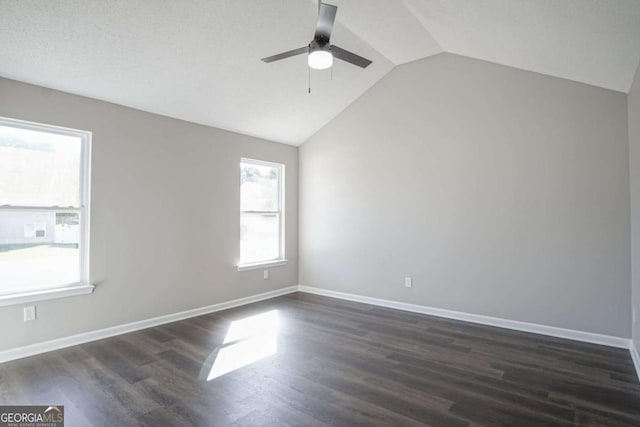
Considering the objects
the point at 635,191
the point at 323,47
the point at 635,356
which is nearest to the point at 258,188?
the point at 323,47

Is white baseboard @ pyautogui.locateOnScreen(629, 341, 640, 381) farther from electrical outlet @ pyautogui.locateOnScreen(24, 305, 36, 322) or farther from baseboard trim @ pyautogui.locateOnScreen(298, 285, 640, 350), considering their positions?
electrical outlet @ pyautogui.locateOnScreen(24, 305, 36, 322)

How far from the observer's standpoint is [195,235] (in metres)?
4.42

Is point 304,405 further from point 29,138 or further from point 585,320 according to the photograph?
point 29,138

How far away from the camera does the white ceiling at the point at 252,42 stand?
2496mm

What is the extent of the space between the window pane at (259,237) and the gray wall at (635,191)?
4362 mm

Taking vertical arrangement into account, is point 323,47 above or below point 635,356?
above

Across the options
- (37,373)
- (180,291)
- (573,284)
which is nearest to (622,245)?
(573,284)

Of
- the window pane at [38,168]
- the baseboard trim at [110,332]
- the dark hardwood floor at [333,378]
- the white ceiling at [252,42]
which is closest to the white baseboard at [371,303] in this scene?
the baseboard trim at [110,332]

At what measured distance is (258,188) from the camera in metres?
5.36

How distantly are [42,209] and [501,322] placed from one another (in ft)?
16.2

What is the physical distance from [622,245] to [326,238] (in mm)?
3579

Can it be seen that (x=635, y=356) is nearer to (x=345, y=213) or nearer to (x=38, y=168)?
(x=345, y=213)

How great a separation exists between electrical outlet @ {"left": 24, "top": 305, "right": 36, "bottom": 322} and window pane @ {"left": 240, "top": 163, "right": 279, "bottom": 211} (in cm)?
261

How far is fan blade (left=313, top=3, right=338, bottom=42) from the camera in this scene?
2246 millimetres
